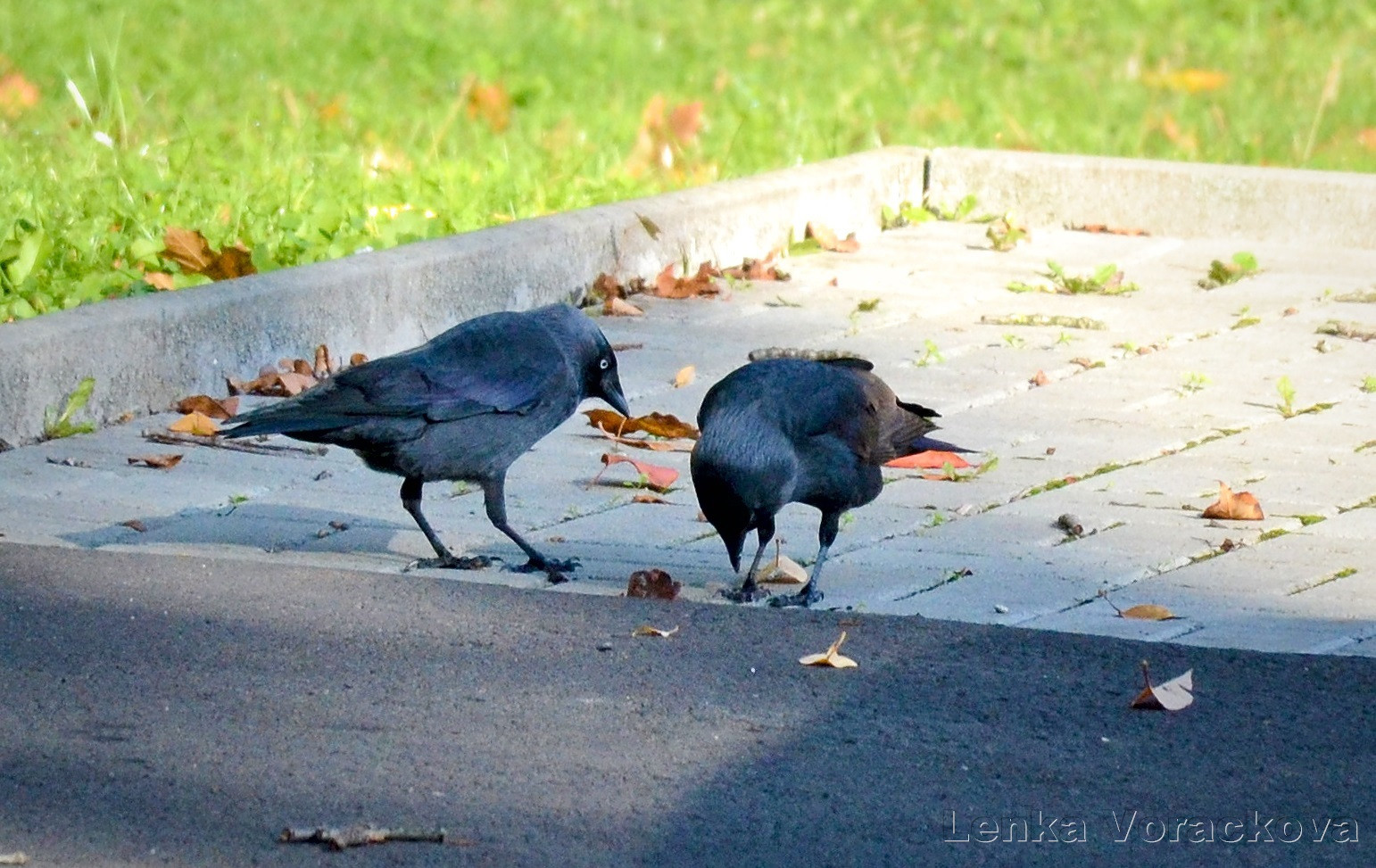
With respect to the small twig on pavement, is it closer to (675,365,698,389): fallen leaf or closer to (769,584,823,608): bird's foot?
(675,365,698,389): fallen leaf

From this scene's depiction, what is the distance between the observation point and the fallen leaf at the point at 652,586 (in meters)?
4.46

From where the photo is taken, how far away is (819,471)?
4.55 m

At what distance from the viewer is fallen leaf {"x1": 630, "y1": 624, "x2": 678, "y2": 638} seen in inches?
167

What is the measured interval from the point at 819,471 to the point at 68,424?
228 centimetres

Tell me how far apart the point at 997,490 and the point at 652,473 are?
35.6 inches

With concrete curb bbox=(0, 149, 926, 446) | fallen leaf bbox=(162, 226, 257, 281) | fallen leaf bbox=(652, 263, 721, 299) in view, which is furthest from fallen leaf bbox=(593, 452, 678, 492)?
fallen leaf bbox=(652, 263, 721, 299)

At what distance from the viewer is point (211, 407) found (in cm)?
592

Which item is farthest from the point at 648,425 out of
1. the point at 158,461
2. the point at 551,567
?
the point at 158,461

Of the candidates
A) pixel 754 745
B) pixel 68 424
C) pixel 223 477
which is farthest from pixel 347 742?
pixel 68 424

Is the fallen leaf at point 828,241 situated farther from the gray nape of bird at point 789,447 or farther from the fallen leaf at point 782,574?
the fallen leaf at point 782,574

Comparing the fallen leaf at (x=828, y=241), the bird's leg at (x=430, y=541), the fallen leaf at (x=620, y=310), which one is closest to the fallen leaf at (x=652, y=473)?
the bird's leg at (x=430, y=541)

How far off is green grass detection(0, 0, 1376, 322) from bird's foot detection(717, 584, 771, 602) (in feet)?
8.72

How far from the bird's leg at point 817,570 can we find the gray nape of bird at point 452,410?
52 cm

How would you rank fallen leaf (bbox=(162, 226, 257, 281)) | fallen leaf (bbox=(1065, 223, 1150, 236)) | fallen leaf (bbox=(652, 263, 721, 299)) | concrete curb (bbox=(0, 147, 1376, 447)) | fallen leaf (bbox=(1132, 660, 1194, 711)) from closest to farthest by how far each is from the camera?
fallen leaf (bbox=(1132, 660, 1194, 711)) < concrete curb (bbox=(0, 147, 1376, 447)) < fallen leaf (bbox=(162, 226, 257, 281)) < fallen leaf (bbox=(652, 263, 721, 299)) < fallen leaf (bbox=(1065, 223, 1150, 236))
